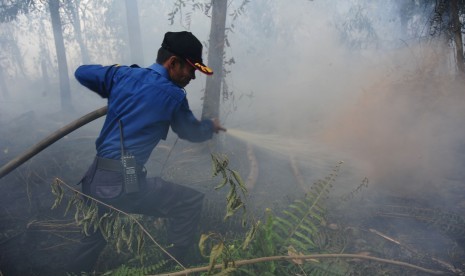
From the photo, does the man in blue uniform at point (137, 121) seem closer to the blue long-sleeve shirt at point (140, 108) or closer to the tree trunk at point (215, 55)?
the blue long-sleeve shirt at point (140, 108)

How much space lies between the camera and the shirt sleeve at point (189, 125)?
260 cm

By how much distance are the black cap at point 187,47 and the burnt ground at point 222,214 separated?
38.2 inches

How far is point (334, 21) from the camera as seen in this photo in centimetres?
1563

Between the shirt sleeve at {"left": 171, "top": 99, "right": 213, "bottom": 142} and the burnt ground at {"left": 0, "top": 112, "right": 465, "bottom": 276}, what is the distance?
46 cm

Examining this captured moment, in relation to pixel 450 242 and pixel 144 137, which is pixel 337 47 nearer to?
pixel 450 242

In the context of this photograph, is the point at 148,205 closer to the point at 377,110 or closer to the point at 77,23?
the point at 377,110

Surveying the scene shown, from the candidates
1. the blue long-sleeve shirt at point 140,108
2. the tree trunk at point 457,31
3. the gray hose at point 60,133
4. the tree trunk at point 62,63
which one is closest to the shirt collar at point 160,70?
the blue long-sleeve shirt at point 140,108

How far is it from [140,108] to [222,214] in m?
2.18

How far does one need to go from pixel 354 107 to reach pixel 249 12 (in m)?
12.3

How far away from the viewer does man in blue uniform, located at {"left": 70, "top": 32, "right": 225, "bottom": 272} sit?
2461 millimetres

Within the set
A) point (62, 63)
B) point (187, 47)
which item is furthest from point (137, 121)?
point (62, 63)

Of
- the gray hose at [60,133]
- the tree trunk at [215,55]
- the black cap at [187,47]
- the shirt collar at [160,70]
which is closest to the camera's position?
the black cap at [187,47]

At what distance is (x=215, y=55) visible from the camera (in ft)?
20.0

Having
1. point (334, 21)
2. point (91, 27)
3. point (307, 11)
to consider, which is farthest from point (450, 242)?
point (91, 27)
